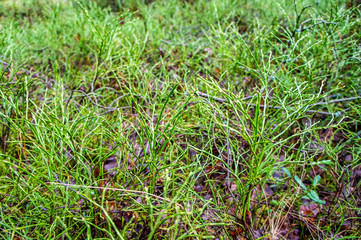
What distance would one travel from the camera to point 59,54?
256 centimetres

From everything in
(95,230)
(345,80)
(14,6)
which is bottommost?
(345,80)

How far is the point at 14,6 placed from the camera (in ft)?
12.0

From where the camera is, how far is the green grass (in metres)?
1.00

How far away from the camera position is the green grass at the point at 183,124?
999mm

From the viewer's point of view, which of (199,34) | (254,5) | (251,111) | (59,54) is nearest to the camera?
(251,111)

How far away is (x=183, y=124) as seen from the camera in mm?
1358

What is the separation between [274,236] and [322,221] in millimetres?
395

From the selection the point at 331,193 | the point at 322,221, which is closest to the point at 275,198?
the point at 322,221

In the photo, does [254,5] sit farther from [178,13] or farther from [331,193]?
[331,193]

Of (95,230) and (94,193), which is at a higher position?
(94,193)

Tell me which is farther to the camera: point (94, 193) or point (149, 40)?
point (149, 40)

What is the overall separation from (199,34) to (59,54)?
1.72 meters

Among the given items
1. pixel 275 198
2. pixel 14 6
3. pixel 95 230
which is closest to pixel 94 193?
pixel 95 230

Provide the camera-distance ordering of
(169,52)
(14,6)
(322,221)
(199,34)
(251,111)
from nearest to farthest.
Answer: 1. (322,221)
2. (251,111)
3. (169,52)
4. (199,34)
5. (14,6)
